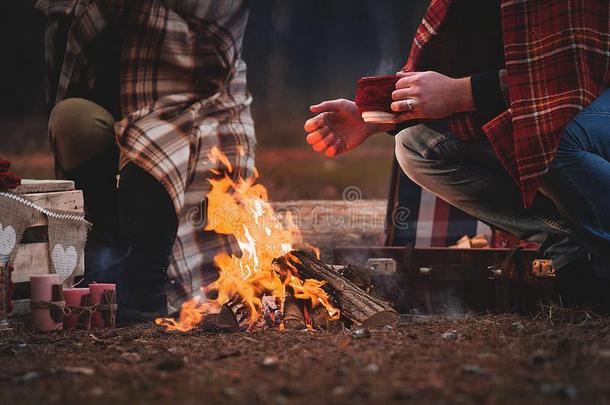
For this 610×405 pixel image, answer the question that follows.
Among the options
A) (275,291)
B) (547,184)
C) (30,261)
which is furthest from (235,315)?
(547,184)

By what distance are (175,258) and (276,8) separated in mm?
2497

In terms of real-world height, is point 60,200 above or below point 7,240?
above

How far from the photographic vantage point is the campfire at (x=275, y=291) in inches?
119

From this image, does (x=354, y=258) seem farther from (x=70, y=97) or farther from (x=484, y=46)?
(x=70, y=97)

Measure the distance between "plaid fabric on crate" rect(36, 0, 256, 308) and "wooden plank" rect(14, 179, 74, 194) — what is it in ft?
1.70

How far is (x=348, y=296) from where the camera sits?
3035mm

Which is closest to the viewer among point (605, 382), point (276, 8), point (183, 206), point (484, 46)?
point (605, 382)

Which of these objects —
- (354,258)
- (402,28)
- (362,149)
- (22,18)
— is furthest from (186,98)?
(22,18)

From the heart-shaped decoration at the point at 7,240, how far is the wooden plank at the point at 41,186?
0.17m

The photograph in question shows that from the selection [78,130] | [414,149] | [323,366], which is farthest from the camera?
[78,130]

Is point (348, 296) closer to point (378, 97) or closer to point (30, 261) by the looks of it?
point (378, 97)

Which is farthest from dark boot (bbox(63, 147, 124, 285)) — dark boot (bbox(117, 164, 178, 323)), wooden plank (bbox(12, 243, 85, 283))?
wooden plank (bbox(12, 243, 85, 283))

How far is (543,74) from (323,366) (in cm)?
134

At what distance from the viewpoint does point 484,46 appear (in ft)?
10.7
